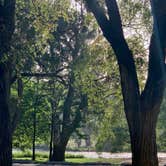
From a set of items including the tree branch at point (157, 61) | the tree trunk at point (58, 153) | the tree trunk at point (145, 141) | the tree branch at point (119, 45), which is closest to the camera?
the tree trunk at point (145, 141)

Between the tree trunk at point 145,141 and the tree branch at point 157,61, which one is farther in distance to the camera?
the tree branch at point 157,61

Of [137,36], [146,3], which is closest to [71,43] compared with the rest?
[137,36]

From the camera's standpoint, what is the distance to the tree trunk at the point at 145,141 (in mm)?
7898

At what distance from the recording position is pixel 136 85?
8.30 meters

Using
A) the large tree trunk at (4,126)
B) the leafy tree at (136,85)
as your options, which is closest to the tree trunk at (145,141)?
the leafy tree at (136,85)

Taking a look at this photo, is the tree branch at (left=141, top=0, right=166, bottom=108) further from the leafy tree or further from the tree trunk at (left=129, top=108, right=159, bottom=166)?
the tree trunk at (left=129, top=108, right=159, bottom=166)

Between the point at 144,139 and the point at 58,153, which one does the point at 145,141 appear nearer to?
the point at 144,139

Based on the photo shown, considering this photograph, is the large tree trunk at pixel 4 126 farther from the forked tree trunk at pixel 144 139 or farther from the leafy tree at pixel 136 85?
the forked tree trunk at pixel 144 139

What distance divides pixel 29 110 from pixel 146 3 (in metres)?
21.8

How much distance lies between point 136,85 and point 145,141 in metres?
1.06

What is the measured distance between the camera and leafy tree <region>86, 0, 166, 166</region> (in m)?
7.95

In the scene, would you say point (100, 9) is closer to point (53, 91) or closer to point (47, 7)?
point (47, 7)

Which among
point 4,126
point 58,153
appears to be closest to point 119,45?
point 4,126

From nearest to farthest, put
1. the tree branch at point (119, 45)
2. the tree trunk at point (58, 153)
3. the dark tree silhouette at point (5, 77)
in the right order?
the tree branch at point (119, 45) < the dark tree silhouette at point (5, 77) < the tree trunk at point (58, 153)
